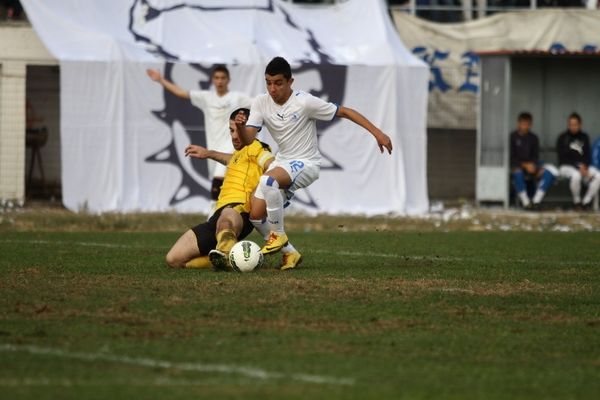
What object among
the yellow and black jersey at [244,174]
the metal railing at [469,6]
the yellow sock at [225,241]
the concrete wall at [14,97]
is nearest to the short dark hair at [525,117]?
the metal railing at [469,6]

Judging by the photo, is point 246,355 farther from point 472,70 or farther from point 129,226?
point 472,70

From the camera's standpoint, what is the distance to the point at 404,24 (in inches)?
1053

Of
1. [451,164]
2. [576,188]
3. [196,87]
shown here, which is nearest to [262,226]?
[196,87]

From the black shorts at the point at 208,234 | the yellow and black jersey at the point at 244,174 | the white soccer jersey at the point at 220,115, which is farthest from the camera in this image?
the white soccer jersey at the point at 220,115

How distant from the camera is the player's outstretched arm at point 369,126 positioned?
12297 mm

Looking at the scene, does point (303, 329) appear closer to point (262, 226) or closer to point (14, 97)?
point (262, 226)

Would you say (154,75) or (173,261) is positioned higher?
(154,75)

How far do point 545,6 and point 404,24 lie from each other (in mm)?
3676

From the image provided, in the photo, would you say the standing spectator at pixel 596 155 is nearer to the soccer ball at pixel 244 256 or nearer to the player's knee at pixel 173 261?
the player's knee at pixel 173 261

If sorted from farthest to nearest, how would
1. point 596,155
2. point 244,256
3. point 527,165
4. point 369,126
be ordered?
point 596,155
point 527,165
point 369,126
point 244,256

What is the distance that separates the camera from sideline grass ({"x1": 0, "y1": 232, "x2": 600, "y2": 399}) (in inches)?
277

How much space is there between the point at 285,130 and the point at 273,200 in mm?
776

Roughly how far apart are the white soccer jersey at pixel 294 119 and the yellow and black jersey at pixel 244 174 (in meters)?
0.26

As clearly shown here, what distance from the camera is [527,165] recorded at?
82.4 feet
